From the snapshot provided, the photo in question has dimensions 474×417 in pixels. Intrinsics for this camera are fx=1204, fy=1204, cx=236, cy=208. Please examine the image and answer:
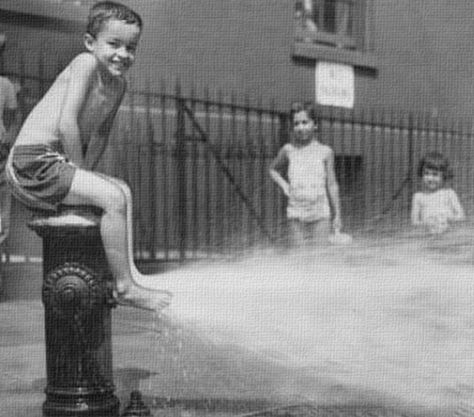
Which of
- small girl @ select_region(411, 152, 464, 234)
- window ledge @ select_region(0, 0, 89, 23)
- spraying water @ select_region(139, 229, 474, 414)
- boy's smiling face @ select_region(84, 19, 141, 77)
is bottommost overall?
spraying water @ select_region(139, 229, 474, 414)

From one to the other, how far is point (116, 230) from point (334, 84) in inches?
443

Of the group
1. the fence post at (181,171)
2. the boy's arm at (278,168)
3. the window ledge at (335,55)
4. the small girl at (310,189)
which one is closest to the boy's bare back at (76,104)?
Result: the small girl at (310,189)

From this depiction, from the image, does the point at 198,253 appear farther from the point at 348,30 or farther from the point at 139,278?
the point at 139,278

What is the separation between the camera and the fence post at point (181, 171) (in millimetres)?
11203

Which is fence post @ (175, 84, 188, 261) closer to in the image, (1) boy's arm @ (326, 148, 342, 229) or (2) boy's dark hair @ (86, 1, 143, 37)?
(1) boy's arm @ (326, 148, 342, 229)

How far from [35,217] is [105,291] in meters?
0.37

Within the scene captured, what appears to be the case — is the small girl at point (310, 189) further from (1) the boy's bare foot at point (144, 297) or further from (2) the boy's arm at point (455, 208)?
(1) the boy's bare foot at point (144, 297)

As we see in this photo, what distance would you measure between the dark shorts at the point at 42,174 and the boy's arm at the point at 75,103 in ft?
0.15

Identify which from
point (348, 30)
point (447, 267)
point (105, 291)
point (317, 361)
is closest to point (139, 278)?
point (105, 291)

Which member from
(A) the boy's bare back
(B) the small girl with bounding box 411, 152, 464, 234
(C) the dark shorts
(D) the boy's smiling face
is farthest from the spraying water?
(B) the small girl with bounding box 411, 152, 464, 234

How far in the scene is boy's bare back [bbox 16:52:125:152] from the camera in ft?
13.9

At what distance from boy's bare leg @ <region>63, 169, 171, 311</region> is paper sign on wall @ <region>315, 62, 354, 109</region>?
10596mm

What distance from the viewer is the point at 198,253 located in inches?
449

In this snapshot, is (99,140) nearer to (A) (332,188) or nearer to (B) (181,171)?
(A) (332,188)
